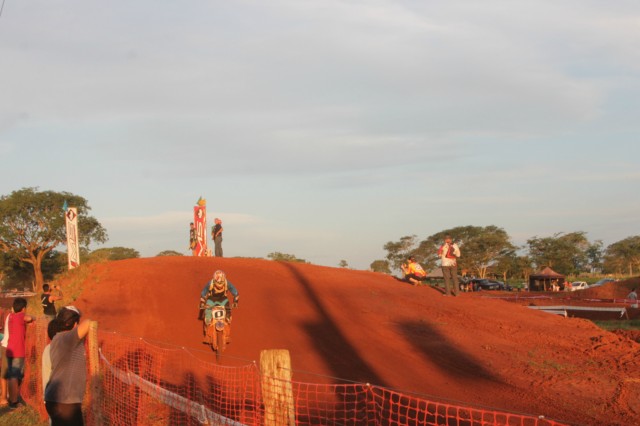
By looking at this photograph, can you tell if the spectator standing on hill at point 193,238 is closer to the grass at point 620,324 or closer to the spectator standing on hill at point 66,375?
the grass at point 620,324

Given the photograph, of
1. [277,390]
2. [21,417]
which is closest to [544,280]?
[21,417]

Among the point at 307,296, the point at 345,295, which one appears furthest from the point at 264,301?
the point at 345,295

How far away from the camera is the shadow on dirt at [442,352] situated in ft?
50.6

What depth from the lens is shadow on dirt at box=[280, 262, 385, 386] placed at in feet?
46.3

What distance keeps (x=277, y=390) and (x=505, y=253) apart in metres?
81.5

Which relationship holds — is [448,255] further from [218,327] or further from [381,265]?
[381,265]

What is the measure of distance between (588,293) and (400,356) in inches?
1504

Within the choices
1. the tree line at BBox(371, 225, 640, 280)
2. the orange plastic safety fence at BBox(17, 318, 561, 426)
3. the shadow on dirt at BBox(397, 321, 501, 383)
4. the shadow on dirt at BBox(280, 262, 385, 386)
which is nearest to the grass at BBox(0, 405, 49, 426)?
A: the orange plastic safety fence at BBox(17, 318, 561, 426)

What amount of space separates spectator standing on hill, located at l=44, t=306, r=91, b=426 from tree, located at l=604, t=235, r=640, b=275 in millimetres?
91041

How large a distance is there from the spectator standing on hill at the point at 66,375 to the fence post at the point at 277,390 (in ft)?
5.83

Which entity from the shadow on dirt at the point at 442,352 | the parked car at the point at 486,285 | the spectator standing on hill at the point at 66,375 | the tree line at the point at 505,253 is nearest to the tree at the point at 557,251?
the tree line at the point at 505,253

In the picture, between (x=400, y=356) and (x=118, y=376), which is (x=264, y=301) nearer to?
(x=400, y=356)

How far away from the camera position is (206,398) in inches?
451

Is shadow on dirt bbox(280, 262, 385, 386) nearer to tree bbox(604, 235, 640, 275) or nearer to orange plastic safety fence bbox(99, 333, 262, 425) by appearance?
orange plastic safety fence bbox(99, 333, 262, 425)
